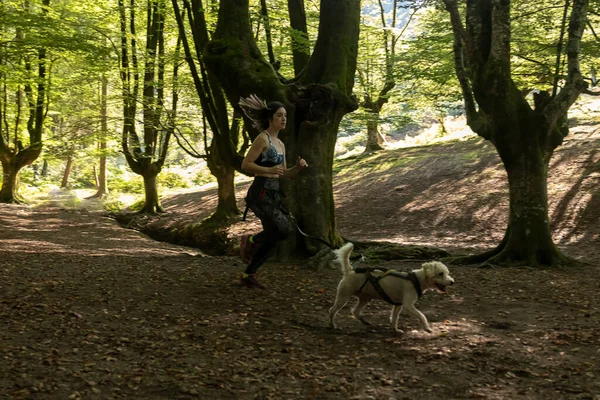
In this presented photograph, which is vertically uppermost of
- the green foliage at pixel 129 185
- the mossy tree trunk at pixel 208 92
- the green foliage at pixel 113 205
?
the mossy tree trunk at pixel 208 92

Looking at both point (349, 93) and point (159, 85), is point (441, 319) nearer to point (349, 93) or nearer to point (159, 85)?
point (349, 93)

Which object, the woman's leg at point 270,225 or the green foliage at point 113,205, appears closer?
the woman's leg at point 270,225

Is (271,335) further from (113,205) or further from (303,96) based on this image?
(113,205)

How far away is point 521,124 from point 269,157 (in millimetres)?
5513

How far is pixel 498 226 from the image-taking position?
13656 mm

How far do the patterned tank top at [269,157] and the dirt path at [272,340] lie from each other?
5.27 ft

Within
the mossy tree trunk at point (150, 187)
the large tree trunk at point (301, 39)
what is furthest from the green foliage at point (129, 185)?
the large tree trunk at point (301, 39)

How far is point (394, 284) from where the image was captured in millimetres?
4871

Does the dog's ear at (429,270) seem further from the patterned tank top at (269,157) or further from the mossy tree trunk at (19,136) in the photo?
the mossy tree trunk at (19,136)

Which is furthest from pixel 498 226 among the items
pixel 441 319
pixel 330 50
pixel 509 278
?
pixel 441 319

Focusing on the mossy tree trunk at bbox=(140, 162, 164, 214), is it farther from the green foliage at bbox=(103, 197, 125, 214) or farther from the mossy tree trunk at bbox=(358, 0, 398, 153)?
the mossy tree trunk at bbox=(358, 0, 398, 153)

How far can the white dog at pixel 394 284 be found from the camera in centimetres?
477

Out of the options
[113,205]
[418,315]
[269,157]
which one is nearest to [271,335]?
[418,315]

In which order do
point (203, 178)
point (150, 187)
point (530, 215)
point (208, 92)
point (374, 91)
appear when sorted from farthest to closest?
point (203, 178)
point (374, 91)
point (150, 187)
point (208, 92)
point (530, 215)
